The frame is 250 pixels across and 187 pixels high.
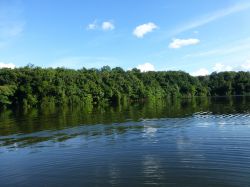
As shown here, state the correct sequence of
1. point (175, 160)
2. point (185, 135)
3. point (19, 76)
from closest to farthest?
point (175, 160) < point (185, 135) < point (19, 76)

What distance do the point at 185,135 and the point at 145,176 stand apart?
15209 mm

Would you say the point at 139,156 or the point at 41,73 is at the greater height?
the point at 41,73

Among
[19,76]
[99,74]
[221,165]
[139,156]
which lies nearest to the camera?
[221,165]

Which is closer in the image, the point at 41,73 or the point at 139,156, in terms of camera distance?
the point at 139,156

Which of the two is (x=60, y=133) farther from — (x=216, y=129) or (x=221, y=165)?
(x=221, y=165)

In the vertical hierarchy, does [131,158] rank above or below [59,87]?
below

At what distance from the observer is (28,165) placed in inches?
969

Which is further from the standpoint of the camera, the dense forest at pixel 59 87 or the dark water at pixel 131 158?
the dense forest at pixel 59 87

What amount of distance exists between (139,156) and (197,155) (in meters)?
3.90

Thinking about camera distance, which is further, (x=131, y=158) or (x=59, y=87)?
(x=59, y=87)

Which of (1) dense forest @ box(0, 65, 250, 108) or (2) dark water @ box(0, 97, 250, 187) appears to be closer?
(2) dark water @ box(0, 97, 250, 187)

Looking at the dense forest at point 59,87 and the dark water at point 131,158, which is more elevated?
the dense forest at point 59,87

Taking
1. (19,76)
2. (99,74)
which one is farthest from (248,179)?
(99,74)

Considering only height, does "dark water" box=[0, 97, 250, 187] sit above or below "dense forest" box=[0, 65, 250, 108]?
below
